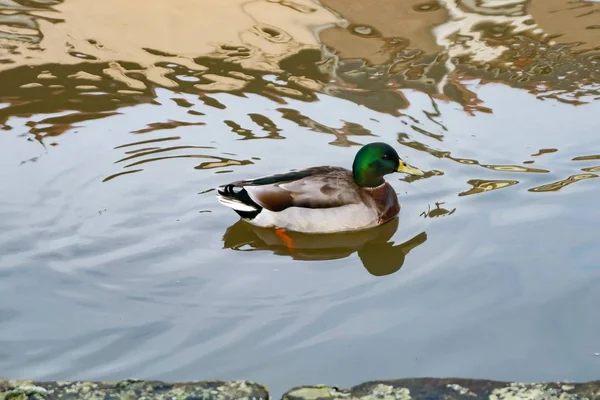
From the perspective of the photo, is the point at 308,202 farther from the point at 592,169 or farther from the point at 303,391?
the point at 303,391

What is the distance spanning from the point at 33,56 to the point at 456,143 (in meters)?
4.40

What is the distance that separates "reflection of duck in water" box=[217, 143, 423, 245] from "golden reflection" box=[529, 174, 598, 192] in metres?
1.05

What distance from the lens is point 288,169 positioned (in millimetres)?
6684

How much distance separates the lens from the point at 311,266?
18.1ft

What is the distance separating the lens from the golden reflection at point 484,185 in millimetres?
6289

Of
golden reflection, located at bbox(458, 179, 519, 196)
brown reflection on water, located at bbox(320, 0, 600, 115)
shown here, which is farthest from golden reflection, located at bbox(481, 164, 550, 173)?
brown reflection on water, located at bbox(320, 0, 600, 115)

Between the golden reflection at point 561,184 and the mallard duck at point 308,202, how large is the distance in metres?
1.04

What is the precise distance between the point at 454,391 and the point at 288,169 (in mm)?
4301

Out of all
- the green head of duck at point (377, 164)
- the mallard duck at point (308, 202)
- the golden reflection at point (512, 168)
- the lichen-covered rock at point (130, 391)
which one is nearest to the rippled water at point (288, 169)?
the golden reflection at point (512, 168)

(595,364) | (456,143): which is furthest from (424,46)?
(595,364)

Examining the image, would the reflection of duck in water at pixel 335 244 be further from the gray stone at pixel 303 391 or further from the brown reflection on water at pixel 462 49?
the gray stone at pixel 303 391

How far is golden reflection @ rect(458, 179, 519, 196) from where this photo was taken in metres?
6.29

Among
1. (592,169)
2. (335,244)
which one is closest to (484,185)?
(592,169)

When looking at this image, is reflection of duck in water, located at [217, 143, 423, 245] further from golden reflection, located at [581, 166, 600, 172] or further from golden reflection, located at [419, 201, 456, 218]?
golden reflection, located at [581, 166, 600, 172]
